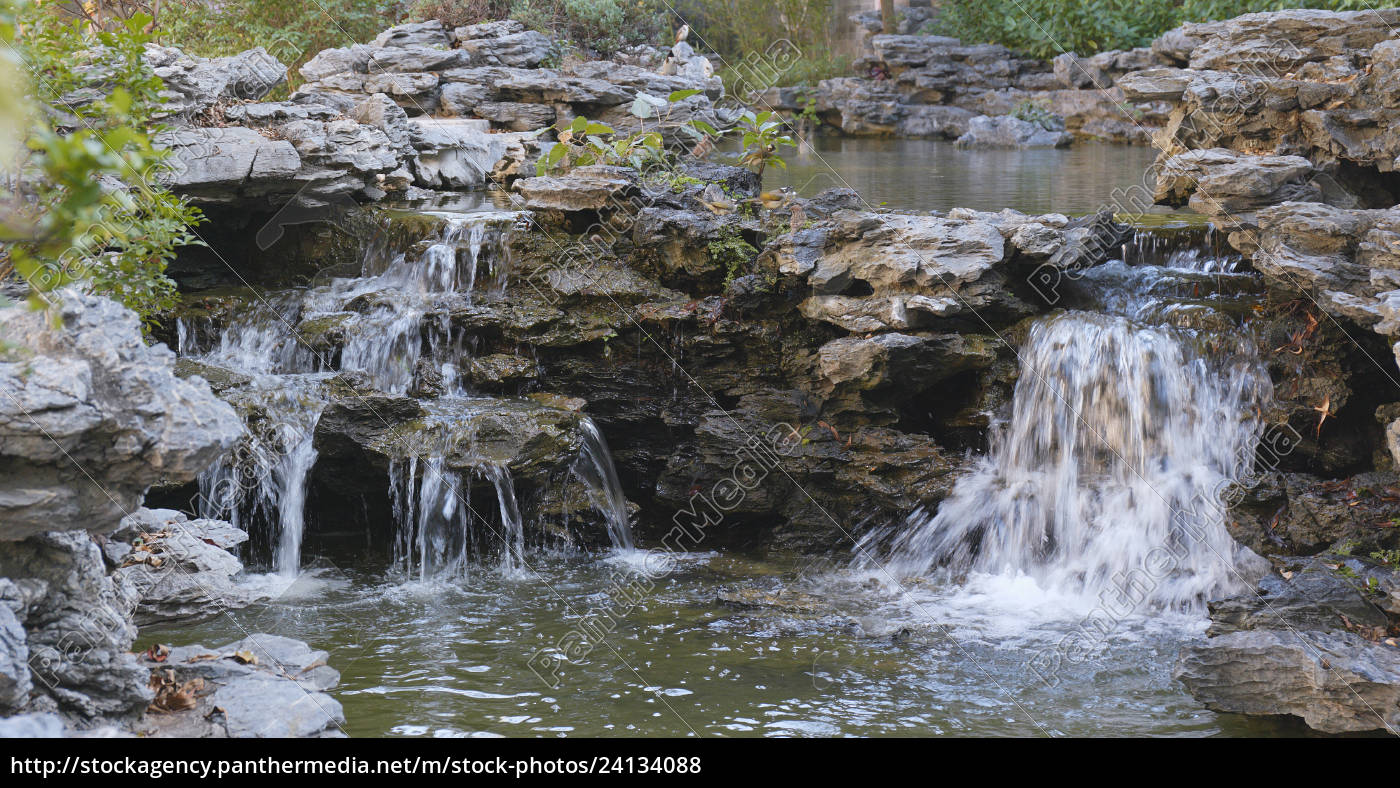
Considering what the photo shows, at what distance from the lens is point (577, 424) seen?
25.4 feet

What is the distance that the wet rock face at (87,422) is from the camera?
321 centimetres

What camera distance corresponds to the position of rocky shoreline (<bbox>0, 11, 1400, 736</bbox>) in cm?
500

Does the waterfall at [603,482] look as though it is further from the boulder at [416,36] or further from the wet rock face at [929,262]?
the boulder at [416,36]

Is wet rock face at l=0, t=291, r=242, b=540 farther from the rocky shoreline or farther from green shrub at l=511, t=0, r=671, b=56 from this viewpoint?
green shrub at l=511, t=0, r=671, b=56

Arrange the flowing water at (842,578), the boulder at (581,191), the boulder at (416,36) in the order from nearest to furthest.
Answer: the flowing water at (842,578), the boulder at (581,191), the boulder at (416,36)

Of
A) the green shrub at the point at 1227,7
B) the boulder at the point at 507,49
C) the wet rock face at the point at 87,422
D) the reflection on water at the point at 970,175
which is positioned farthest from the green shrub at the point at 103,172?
the green shrub at the point at 1227,7

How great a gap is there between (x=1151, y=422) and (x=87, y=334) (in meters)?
6.34

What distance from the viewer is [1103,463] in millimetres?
7285

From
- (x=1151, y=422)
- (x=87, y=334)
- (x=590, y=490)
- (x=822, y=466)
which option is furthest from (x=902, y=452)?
(x=87, y=334)

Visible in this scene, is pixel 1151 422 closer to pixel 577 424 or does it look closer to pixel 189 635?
pixel 577 424

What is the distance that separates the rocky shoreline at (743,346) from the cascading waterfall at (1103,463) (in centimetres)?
20

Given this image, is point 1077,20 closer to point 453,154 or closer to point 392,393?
point 453,154

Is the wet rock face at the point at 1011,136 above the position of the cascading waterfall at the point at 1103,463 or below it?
above

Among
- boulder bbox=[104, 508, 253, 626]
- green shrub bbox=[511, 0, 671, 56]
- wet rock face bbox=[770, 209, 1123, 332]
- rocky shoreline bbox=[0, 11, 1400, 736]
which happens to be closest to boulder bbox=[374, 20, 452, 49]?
green shrub bbox=[511, 0, 671, 56]
